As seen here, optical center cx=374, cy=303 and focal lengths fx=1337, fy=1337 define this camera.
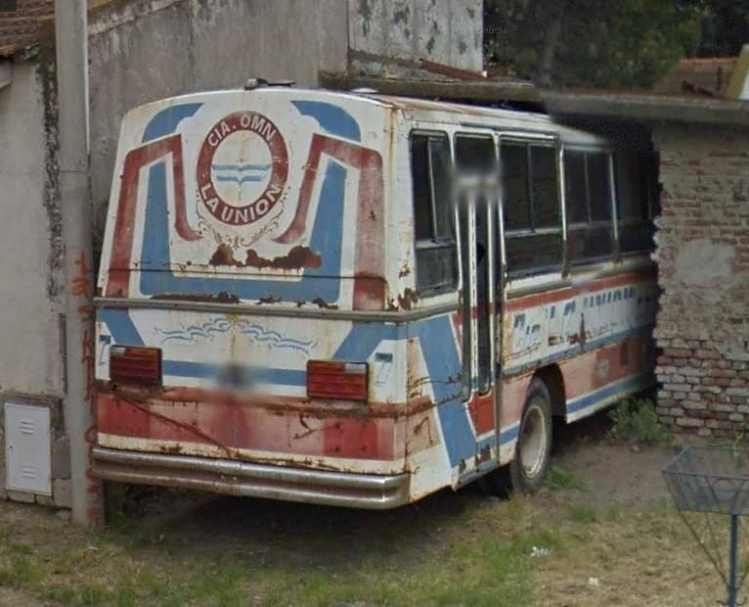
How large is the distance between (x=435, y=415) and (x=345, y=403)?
2.02 ft

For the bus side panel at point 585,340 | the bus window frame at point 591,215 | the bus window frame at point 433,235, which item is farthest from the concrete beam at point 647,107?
the bus window frame at point 433,235

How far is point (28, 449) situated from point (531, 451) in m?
3.57

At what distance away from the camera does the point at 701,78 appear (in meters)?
13.8

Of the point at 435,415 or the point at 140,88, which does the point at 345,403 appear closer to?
the point at 435,415

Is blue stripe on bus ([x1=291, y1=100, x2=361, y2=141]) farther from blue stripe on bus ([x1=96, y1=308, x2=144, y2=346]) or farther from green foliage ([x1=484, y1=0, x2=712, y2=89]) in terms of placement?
green foliage ([x1=484, y1=0, x2=712, y2=89])

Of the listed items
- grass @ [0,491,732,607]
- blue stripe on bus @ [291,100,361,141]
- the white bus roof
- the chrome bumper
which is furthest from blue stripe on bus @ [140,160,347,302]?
grass @ [0,491,732,607]

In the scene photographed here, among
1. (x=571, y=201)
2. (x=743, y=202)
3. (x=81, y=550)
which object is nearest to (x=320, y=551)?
(x=81, y=550)

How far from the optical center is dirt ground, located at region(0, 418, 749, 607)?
7.43 metres

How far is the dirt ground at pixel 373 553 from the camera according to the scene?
7.43m

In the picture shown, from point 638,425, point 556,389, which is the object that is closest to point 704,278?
point 638,425

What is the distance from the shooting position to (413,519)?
29.5 ft

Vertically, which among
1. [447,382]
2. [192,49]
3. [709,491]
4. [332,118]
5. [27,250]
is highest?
[192,49]

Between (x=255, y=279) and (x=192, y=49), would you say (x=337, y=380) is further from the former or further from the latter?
(x=192, y=49)

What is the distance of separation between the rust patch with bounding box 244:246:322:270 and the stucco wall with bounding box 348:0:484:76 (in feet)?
15.8
